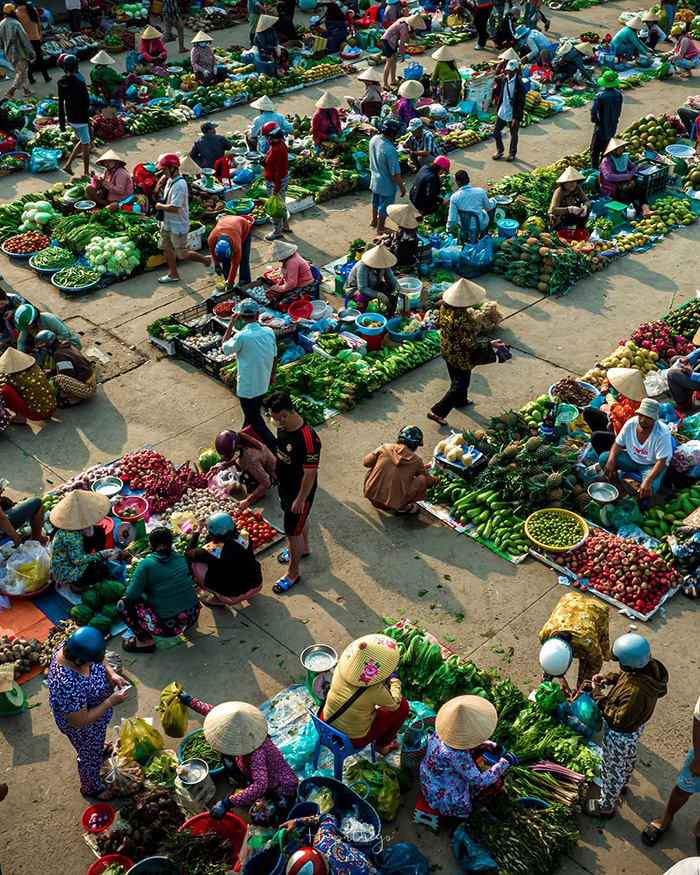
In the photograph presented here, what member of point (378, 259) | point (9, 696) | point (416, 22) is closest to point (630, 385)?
point (378, 259)

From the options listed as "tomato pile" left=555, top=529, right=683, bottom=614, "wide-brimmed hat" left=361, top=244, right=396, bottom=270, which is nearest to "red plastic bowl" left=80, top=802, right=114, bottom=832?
"tomato pile" left=555, top=529, right=683, bottom=614

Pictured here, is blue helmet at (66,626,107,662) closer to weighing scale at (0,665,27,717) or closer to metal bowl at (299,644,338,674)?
weighing scale at (0,665,27,717)

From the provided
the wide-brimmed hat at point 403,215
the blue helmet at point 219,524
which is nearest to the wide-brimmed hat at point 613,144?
the wide-brimmed hat at point 403,215

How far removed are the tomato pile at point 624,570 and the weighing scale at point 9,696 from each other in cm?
466

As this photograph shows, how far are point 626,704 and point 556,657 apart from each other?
0.73m

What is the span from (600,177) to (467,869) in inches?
446

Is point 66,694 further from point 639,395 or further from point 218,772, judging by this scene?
point 639,395

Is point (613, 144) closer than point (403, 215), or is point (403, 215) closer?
point (403, 215)

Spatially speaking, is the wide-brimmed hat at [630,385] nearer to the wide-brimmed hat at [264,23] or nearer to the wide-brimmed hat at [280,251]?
the wide-brimmed hat at [280,251]

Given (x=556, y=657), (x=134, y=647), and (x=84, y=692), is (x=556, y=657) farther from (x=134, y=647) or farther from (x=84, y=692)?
(x=134, y=647)

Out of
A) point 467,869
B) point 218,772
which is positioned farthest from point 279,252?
point 467,869

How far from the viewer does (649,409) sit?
28.9 feet

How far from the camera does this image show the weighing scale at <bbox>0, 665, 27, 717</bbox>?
7.29m

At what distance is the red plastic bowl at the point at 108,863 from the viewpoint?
6.15 m
